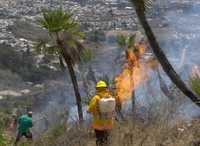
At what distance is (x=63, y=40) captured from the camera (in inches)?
1083

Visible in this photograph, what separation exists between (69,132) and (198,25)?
3930 inches

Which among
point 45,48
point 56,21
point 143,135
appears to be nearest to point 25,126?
point 143,135

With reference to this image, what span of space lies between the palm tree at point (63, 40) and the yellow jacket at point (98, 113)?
680 inches

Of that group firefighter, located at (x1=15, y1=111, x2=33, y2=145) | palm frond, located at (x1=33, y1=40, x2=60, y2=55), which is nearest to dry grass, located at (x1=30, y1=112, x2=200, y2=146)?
firefighter, located at (x1=15, y1=111, x2=33, y2=145)

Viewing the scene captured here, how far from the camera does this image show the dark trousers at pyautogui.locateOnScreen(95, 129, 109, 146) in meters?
9.26

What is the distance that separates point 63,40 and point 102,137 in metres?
18.3

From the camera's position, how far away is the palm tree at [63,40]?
89.1ft

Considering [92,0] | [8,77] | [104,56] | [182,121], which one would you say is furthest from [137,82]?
[92,0]

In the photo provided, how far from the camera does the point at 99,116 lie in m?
9.60

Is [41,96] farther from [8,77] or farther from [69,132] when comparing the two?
[69,132]

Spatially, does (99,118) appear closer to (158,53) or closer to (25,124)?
(158,53)

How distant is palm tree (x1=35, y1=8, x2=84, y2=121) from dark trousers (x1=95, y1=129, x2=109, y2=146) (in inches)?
682

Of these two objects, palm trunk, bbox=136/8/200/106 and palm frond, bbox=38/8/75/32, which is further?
palm frond, bbox=38/8/75/32

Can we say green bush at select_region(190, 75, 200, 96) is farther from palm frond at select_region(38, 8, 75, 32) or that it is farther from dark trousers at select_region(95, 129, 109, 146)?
palm frond at select_region(38, 8, 75, 32)
